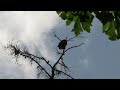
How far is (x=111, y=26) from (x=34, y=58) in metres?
4.97

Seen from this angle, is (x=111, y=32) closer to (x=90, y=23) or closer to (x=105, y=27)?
(x=105, y=27)

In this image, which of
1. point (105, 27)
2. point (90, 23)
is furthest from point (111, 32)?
point (90, 23)

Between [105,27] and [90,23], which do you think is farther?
[90,23]

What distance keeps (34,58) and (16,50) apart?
0.69 meters
